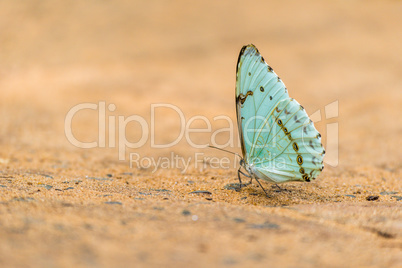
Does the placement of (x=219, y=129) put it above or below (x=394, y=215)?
above

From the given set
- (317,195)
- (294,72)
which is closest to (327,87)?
(294,72)

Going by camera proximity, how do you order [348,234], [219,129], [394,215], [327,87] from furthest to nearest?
[327,87] → [219,129] → [394,215] → [348,234]

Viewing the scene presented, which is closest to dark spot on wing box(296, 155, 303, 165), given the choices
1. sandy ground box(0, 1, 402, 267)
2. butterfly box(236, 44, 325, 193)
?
butterfly box(236, 44, 325, 193)

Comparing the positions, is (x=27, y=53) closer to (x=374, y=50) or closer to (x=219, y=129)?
(x=219, y=129)

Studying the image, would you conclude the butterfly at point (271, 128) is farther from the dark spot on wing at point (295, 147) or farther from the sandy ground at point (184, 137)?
the sandy ground at point (184, 137)

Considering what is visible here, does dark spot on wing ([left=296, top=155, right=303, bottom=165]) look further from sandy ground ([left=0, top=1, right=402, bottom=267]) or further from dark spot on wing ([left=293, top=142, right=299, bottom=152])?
sandy ground ([left=0, top=1, right=402, bottom=267])

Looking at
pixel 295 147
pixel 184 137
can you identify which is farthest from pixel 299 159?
pixel 184 137
